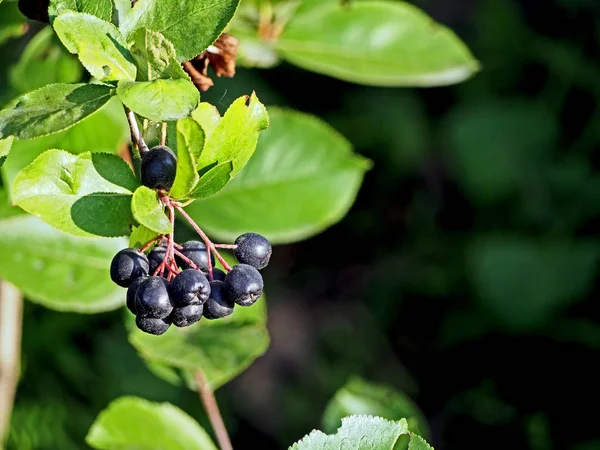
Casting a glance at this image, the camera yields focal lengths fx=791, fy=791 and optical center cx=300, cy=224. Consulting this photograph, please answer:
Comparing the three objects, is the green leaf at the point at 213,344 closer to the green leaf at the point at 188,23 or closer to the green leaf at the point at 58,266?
the green leaf at the point at 58,266

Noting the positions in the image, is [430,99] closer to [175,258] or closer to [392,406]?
[392,406]

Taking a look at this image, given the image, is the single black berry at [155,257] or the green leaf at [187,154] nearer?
the green leaf at [187,154]

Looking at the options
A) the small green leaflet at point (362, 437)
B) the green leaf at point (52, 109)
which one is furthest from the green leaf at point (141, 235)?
the small green leaflet at point (362, 437)

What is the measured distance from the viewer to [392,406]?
126 cm

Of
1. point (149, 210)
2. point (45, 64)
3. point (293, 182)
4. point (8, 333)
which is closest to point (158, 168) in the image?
point (149, 210)

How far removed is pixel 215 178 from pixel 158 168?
49 mm

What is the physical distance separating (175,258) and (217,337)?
0.45 metres

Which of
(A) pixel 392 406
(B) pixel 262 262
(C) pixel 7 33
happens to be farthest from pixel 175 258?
(A) pixel 392 406

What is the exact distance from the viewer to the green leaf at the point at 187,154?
59cm

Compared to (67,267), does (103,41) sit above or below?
above

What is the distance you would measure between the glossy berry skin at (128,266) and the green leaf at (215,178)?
87mm

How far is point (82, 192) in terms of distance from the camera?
2.18ft

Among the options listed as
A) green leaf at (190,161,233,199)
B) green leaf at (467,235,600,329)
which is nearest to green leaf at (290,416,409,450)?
green leaf at (190,161,233,199)

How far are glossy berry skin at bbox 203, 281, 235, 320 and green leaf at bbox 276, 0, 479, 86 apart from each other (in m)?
0.58
